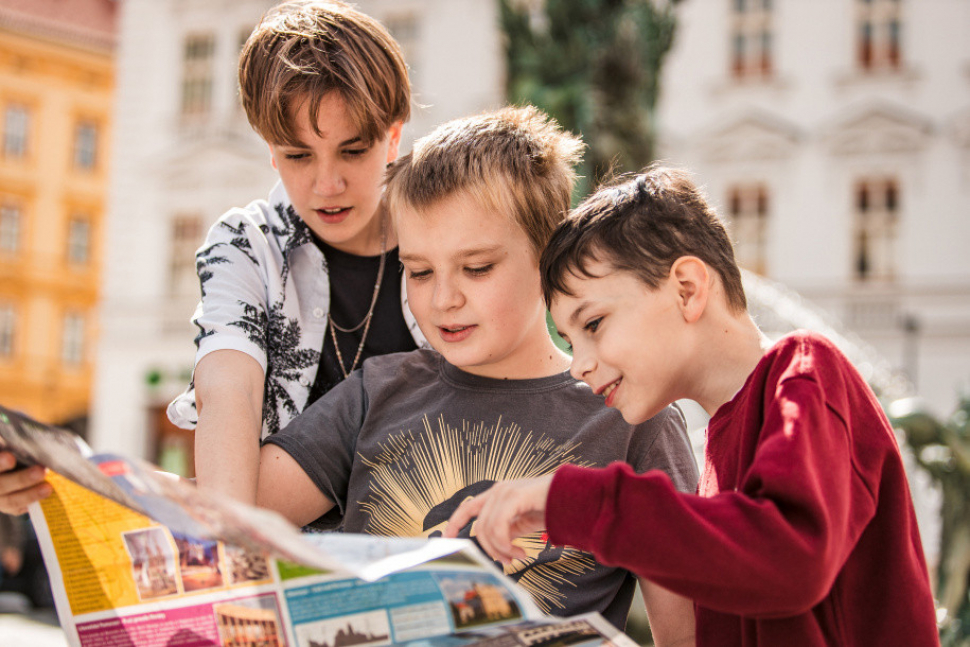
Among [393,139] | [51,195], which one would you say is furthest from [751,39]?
[51,195]

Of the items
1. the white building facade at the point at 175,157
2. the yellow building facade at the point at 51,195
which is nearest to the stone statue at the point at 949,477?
the white building facade at the point at 175,157

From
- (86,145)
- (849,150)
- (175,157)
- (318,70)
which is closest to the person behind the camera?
(318,70)

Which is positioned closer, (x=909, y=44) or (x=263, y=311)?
(x=263, y=311)

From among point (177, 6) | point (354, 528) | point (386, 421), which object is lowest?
point (354, 528)

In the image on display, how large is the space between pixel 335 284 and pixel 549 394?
19.3 inches

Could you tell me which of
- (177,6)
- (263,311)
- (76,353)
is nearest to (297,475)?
(263,311)

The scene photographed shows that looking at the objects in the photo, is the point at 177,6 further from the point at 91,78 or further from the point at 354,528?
the point at 354,528

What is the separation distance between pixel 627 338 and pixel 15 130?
21.7 metres

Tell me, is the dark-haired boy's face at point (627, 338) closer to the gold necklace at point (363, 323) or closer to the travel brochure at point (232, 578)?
the travel brochure at point (232, 578)

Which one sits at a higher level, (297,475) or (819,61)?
(819,61)

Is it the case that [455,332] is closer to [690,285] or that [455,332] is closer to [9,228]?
[690,285]

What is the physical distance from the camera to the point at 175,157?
14.1 metres

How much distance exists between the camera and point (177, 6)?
1461 cm

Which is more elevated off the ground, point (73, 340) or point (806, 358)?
point (806, 358)
